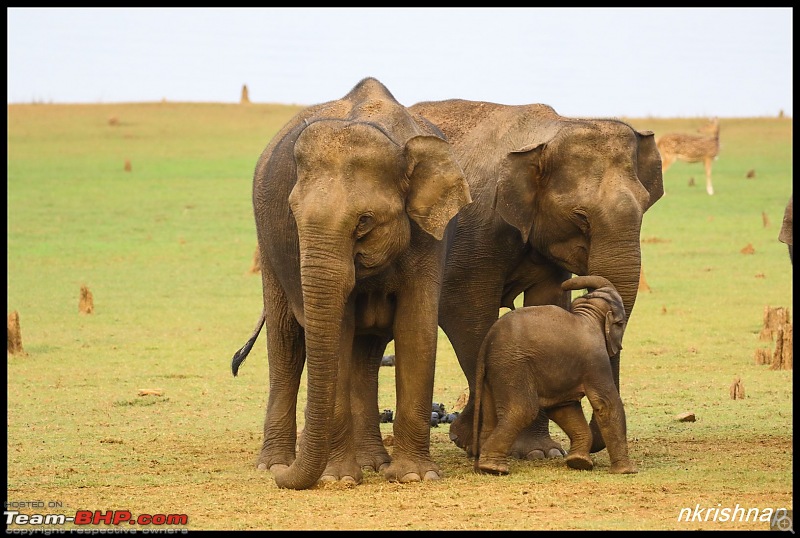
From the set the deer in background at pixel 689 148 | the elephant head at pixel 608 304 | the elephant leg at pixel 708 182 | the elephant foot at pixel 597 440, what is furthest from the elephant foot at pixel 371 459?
the deer in background at pixel 689 148

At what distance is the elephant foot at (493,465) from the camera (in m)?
8.74

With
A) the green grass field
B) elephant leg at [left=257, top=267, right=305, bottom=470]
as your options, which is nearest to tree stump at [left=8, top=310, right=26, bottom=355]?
the green grass field

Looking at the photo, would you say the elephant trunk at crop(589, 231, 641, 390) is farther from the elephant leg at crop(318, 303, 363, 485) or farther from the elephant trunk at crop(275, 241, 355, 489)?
the elephant trunk at crop(275, 241, 355, 489)

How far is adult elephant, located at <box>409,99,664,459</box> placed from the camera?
9.28 m

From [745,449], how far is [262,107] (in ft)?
126

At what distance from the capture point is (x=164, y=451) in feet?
32.3

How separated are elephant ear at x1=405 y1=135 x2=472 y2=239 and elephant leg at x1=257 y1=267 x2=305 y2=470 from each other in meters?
1.44

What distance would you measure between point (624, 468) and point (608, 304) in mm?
1008

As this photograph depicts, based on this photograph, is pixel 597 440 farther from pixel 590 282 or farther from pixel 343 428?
pixel 343 428

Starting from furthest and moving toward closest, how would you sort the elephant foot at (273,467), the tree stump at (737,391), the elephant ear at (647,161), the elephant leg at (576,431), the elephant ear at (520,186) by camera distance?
the tree stump at (737,391) < the elephant ear at (647,161) < the elephant ear at (520,186) < the elephant foot at (273,467) < the elephant leg at (576,431)

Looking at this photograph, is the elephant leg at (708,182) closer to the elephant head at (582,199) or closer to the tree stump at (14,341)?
the tree stump at (14,341)

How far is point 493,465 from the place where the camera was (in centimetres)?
873

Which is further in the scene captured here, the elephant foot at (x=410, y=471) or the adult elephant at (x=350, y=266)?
the elephant foot at (x=410, y=471)

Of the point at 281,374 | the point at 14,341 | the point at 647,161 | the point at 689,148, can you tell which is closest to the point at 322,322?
the point at 281,374
